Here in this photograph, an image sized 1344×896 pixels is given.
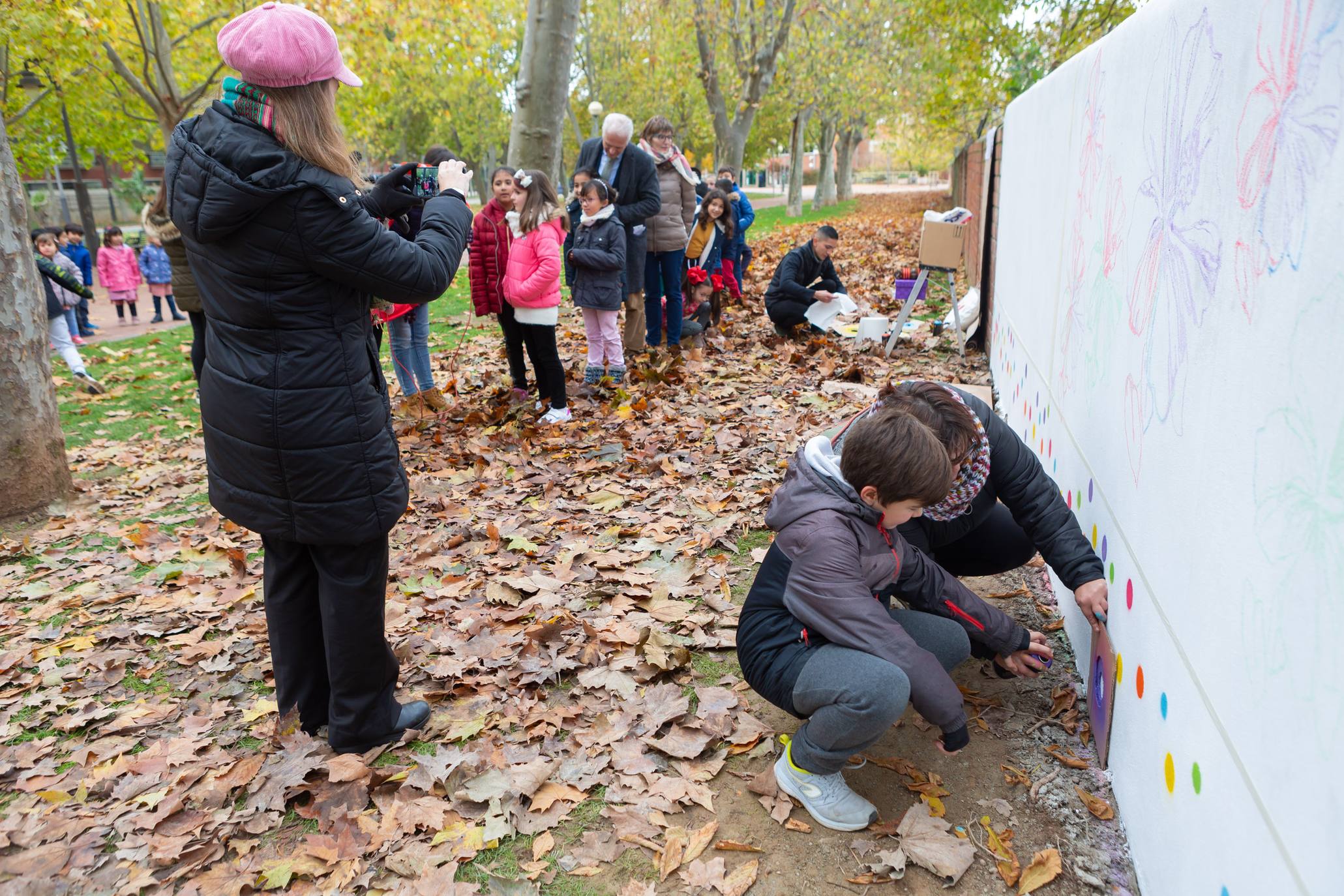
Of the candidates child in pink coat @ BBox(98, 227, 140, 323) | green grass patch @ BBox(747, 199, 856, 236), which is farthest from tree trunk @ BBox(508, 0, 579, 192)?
green grass patch @ BBox(747, 199, 856, 236)

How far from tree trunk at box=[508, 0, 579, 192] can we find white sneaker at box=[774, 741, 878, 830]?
8.13 m

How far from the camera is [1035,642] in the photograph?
2941 mm

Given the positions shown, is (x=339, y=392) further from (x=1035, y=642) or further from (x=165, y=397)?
(x=165, y=397)

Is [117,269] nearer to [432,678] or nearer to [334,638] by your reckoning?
[432,678]

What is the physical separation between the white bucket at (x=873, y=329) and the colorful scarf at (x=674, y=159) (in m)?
2.18

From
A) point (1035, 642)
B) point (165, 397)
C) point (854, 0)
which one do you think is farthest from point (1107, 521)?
point (854, 0)

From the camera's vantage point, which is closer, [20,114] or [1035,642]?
[1035,642]

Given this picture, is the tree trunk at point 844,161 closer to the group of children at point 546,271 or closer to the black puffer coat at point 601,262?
the group of children at point 546,271

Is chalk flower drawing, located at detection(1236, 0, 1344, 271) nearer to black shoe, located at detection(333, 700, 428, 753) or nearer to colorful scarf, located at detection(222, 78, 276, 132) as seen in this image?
colorful scarf, located at detection(222, 78, 276, 132)

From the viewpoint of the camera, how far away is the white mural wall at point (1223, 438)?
4.44ft

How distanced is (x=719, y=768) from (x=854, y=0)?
32707 millimetres

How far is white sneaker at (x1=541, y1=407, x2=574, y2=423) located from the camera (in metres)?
6.59

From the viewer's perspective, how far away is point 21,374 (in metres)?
5.24

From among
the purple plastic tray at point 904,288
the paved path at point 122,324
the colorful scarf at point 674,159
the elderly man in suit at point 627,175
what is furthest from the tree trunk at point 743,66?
the elderly man in suit at point 627,175
